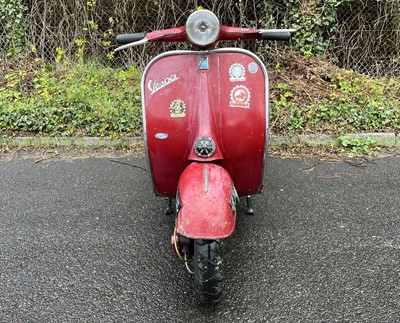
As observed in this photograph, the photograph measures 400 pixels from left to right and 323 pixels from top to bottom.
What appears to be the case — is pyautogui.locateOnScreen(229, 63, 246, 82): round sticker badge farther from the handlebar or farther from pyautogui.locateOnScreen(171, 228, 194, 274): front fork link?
pyautogui.locateOnScreen(171, 228, 194, 274): front fork link

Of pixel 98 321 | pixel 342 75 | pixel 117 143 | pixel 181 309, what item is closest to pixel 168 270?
pixel 181 309

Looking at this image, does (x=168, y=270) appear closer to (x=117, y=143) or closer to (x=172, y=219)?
(x=172, y=219)

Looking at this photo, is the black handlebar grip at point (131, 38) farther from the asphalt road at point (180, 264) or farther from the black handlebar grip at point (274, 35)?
the asphalt road at point (180, 264)

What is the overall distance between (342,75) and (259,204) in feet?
8.49

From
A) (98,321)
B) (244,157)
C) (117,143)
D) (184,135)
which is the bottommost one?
(98,321)

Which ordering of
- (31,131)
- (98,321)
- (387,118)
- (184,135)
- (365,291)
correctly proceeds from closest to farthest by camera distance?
(98,321)
(365,291)
(184,135)
(387,118)
(31,131)

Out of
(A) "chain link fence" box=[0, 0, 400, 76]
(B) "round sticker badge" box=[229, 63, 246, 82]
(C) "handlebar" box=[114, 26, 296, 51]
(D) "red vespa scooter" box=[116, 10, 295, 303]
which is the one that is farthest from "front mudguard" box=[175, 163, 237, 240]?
(A) "chain link fence" box=[0, 0, 400, 76]

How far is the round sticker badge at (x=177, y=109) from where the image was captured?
6.70 feet

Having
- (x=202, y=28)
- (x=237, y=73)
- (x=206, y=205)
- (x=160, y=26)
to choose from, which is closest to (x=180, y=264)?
(x=206, y=205)

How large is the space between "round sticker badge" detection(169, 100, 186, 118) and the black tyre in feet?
2.39

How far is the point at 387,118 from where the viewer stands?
387 centimetres

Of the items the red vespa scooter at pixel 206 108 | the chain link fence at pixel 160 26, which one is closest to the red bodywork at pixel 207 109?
the red vespa scooter at pixel 206 108

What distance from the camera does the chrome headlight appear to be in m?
1.77

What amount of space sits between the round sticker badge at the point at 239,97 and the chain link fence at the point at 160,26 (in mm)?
2914
